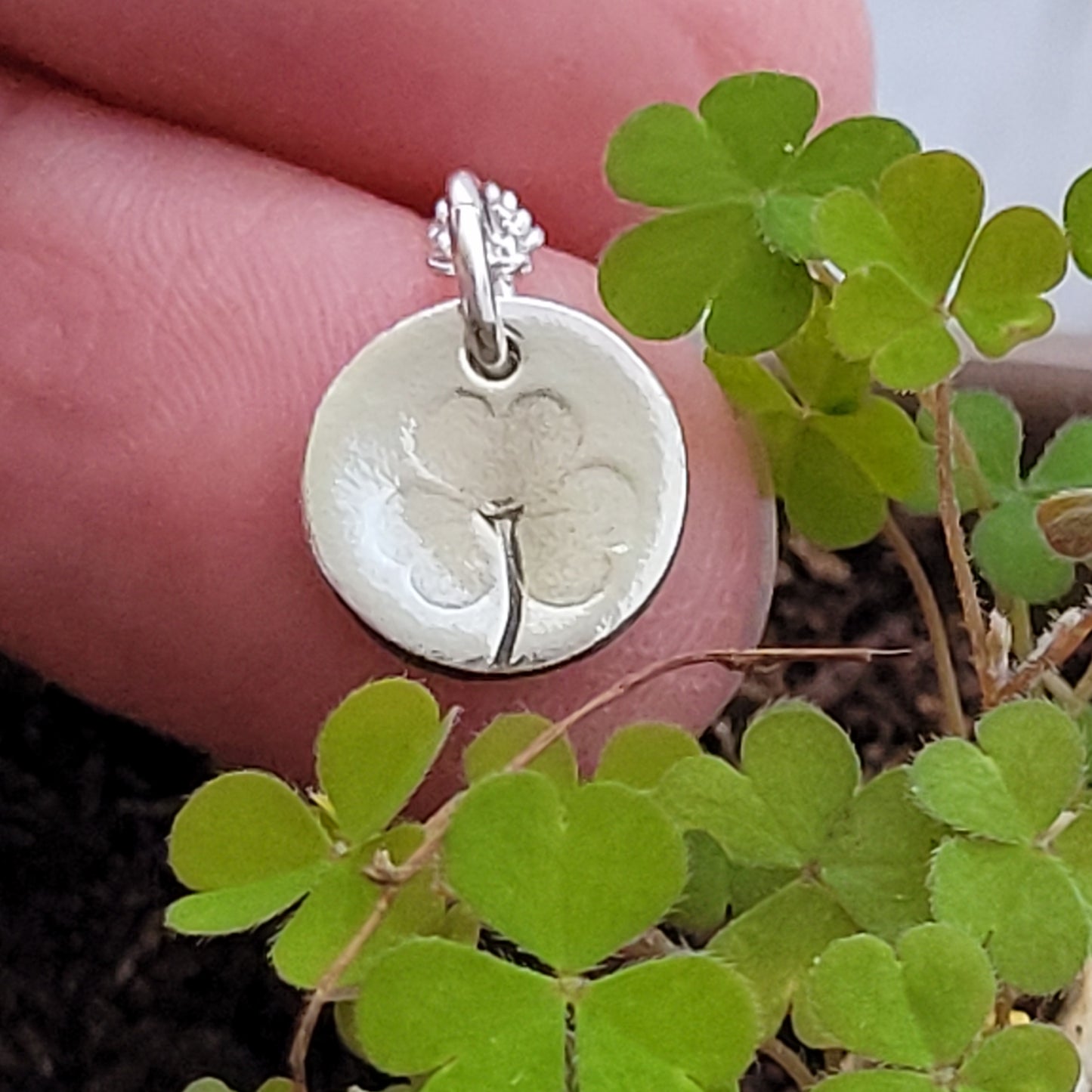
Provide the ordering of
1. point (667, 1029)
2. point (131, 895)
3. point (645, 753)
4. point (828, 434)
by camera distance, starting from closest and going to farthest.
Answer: point (667, 1029), point (645, 753), point (828, 434), point (131, 895)

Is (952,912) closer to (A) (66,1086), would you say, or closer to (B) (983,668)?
(B) (983,668)

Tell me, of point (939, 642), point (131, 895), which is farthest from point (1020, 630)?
point (131, 895)

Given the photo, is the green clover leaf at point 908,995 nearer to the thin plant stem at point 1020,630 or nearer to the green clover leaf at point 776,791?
the green clover leaf at point 776,791

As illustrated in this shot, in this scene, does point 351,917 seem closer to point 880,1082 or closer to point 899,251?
point 880,1082

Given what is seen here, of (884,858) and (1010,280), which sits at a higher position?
(1010,280)

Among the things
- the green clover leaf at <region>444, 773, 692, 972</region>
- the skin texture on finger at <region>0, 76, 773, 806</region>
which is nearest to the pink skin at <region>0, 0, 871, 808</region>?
the skin texture on finger at <region>0, 76, 773, 806</region>

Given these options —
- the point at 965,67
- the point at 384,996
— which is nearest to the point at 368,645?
the point at 384,996
